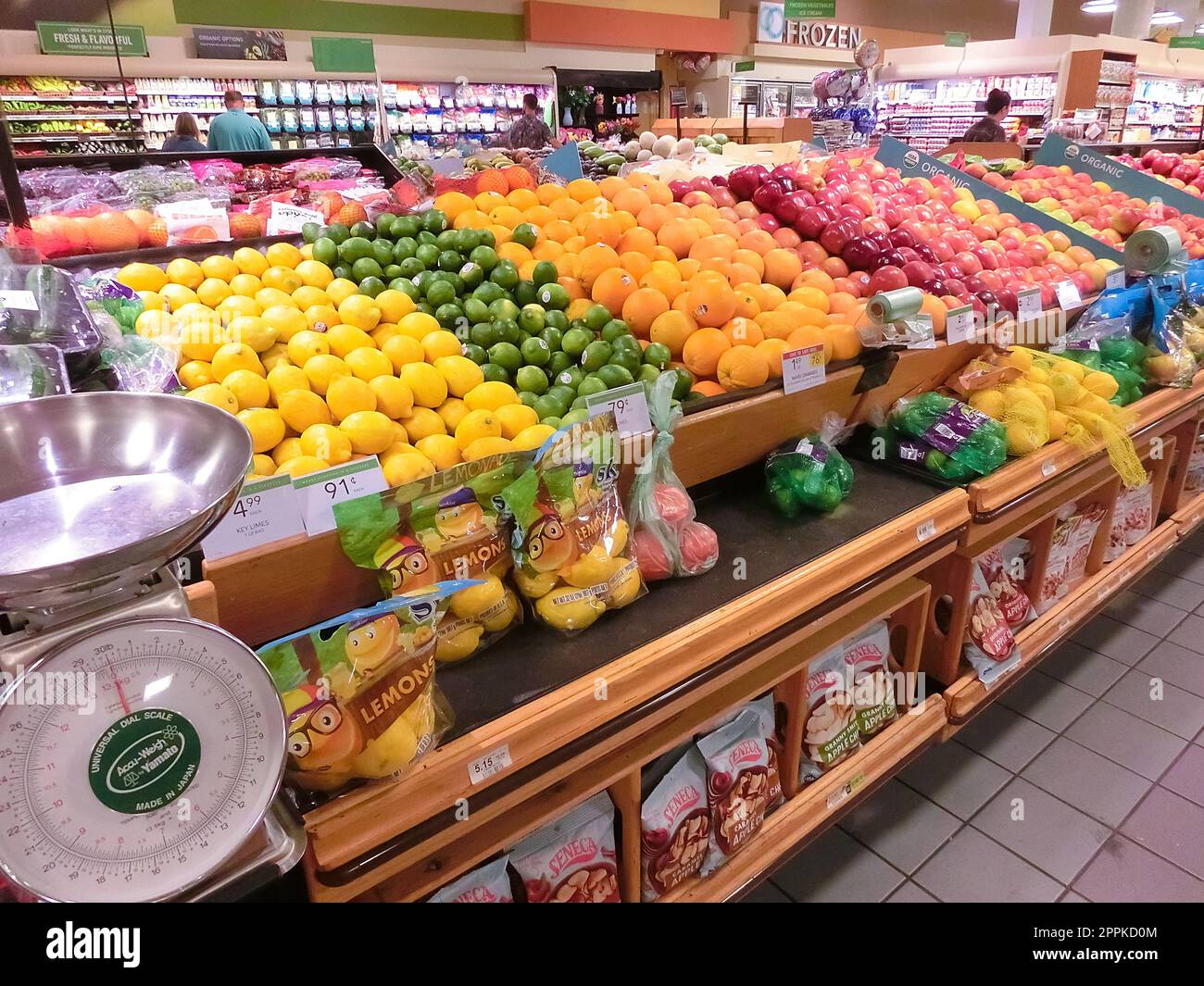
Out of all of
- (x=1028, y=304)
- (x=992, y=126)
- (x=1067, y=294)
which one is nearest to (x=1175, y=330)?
(x=1067, y=294)

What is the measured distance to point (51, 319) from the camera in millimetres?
1457

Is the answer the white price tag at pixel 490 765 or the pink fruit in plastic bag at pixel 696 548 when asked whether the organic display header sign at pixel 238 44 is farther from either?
the white price tag at pixel 490 765

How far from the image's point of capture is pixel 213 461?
3.04ft

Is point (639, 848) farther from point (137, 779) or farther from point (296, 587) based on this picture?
point (137, 779)

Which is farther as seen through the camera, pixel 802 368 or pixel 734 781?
pixel 802 368

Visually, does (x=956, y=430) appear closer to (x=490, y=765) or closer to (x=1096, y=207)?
(x=490, y=765)

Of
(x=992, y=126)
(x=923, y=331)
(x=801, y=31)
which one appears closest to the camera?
(x=923, y=331)

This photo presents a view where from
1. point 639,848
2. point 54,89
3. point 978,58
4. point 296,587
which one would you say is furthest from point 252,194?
point 978,58

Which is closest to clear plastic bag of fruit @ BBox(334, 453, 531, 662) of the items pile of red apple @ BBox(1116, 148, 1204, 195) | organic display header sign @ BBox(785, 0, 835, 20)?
pile of red apple @ BBox(1116, 148, 1204, 195)

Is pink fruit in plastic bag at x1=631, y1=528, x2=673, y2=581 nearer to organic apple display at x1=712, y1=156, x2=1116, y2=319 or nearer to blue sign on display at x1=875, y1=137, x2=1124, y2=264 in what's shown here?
organic apple display at x1=712, y1=156, x2=1116, y2=319

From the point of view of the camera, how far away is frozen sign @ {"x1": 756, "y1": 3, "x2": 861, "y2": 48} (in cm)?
1247

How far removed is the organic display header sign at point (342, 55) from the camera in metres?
6.93

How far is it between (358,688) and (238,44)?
374 inches

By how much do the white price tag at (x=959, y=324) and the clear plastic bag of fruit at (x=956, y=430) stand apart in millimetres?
172
